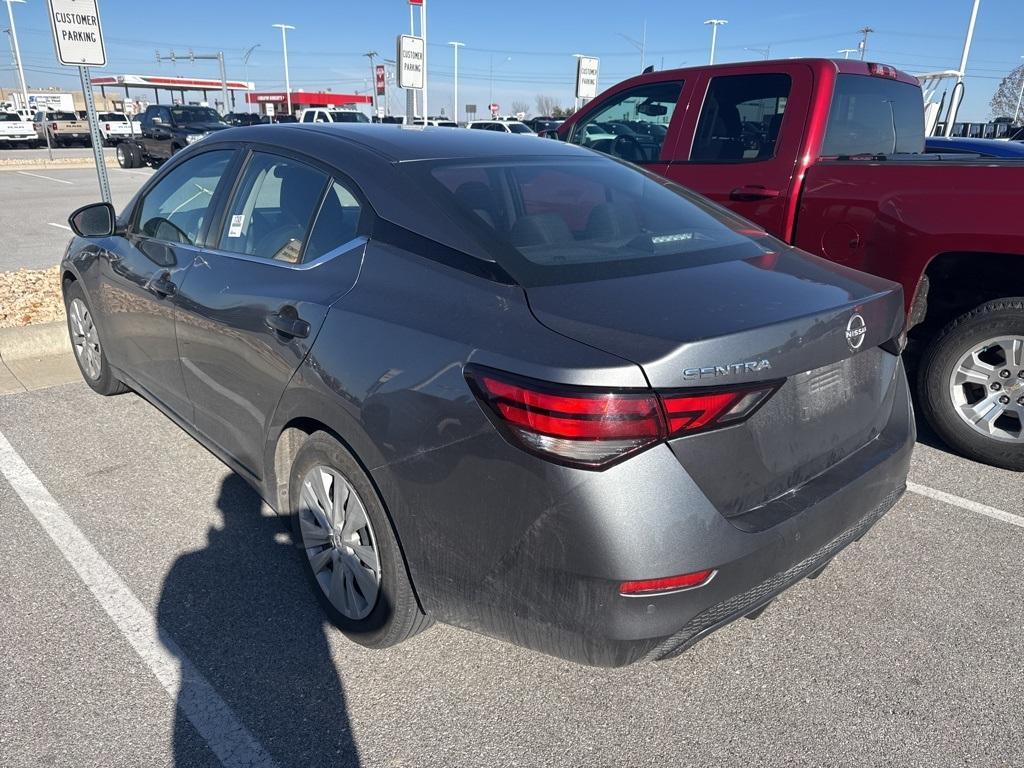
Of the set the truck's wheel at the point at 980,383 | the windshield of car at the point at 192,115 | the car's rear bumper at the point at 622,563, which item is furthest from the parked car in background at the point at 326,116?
the car's rear bumper at the point at 622,563

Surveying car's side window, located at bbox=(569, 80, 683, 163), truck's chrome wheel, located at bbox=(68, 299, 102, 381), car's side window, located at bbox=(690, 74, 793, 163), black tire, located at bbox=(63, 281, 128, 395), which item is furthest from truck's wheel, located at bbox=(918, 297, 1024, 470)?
truck's chrome wheel, located at bbox=(68, 299, 102, 381)

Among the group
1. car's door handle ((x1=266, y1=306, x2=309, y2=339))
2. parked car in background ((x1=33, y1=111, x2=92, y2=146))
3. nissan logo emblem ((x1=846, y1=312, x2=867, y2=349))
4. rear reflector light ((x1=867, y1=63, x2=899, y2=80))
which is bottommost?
parked car in background ((x1=33, y1=111, x2=92, y2=146))

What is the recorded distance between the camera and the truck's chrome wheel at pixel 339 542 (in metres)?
2.49

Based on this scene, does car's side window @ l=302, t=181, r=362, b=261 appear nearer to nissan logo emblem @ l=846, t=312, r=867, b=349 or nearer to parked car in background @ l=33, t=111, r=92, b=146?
nissan logo emblem @ l=846, t=312, r=867, b=349

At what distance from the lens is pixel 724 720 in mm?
2352

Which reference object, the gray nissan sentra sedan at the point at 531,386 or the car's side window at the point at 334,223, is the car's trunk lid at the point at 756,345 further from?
the car's side window at the point at 334,223

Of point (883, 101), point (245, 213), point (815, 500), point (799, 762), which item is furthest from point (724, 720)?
point (883, 101)

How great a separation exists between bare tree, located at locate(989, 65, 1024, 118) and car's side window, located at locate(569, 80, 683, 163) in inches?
2415

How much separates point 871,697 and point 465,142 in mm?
2428

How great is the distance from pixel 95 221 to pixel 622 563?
3546mm

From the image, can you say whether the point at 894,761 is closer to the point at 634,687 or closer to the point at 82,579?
the point at 634,687

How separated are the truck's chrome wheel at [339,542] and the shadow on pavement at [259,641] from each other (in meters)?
0.20

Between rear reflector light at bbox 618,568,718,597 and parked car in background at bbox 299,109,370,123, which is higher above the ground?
rear reflector light at bbox 618,568,718,597

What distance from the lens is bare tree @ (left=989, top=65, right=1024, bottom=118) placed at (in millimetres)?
55191
